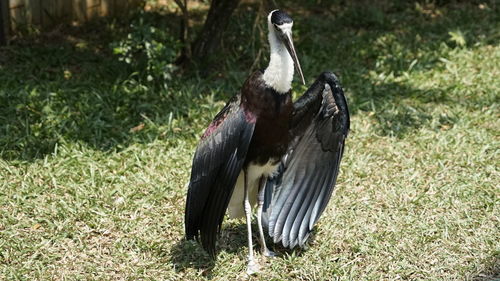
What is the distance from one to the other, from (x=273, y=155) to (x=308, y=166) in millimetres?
544

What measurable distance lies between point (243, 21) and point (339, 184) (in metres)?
2.89

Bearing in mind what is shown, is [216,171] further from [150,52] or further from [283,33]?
[150,52]

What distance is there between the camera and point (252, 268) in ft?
14.5

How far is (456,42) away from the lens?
7902 mm

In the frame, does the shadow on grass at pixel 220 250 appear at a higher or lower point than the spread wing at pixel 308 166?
lower

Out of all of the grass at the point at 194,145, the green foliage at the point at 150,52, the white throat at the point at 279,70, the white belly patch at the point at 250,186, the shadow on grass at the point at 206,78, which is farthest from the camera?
the green foliage at the point at 150,52

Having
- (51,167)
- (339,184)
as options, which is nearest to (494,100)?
(339,184)

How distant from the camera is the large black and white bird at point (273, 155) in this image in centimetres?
417

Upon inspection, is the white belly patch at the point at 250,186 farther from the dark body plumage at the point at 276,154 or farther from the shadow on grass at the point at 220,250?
the shadow on grass at the point at 220,250

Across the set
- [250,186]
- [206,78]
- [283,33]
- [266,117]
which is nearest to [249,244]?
[250,186]

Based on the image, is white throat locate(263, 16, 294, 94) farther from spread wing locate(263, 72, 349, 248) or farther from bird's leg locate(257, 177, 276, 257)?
bird's leg locate(257, 177, 276, 257)

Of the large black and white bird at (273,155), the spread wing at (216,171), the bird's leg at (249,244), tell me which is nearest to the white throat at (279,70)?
the large black and white bird at (273,155)

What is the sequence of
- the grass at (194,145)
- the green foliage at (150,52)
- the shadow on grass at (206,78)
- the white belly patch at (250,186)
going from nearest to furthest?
the white belly patch at (250,186) < the grass at (194,145) < the shadow on grass at (206,78) < the green foliage at (150,52)

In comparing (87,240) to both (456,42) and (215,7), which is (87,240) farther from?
(456,42)
